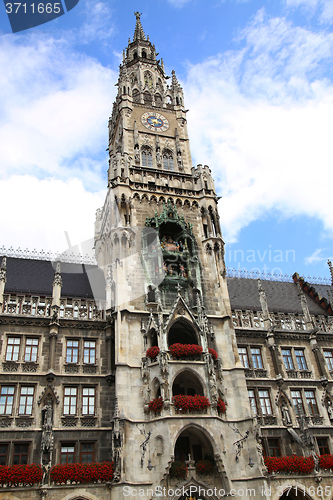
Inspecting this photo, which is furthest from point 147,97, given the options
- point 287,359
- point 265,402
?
point 265,402

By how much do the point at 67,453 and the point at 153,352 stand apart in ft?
22.7

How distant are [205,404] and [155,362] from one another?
3.54m

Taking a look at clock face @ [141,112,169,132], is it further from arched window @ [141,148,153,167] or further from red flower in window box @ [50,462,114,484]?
red flower in window box @ [50,462,114,484]

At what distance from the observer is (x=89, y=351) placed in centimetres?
2722

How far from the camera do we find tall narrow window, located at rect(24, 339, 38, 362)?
2584 centimetres

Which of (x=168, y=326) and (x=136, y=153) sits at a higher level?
(x=136, y=153)

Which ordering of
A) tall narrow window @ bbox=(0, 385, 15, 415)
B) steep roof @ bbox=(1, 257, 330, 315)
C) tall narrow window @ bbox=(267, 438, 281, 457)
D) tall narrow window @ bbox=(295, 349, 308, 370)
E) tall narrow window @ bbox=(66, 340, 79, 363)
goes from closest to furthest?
tall narrow window @ bbox=(0, 385, 15, 415) → tall narrow window @ bbox=(66, 340, 79, 363) → tall narrow window @ bbox=(267, 438, 281, 457) → steep roof @ bbox=(1, 257, 330, 315) → tall narrow window @ bbox=(295, 349, 308, 370)

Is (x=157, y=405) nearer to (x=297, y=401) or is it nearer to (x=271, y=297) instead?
(x=297, y=401)

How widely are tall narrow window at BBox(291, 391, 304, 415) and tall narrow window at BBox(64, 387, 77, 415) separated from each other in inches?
568

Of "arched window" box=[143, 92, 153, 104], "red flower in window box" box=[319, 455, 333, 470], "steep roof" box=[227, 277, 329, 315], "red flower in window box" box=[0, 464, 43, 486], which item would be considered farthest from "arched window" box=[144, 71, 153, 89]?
"red flower in window box" box=[319, 455, 333, 470]

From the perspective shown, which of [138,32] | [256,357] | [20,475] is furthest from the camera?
[138,32]

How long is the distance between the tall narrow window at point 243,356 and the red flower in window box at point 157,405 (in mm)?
8132

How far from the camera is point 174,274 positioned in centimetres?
2991

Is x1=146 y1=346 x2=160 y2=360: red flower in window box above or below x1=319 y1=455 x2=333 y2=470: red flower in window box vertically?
above
